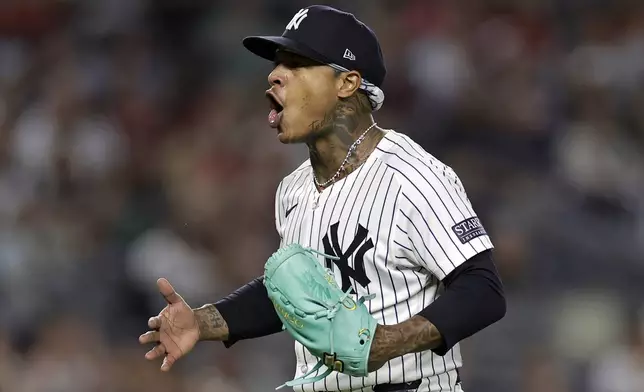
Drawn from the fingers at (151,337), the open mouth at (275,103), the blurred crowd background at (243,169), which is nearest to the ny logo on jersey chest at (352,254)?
the open mouth at (275,103)

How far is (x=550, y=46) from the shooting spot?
6617 mm

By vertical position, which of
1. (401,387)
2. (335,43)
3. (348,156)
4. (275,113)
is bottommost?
(401,387)

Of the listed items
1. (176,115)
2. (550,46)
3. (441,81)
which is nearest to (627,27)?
(550,46)

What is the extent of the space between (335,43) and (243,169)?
3335mm

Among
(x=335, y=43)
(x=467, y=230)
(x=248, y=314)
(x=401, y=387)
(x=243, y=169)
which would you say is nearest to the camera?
(x=467, y=230)

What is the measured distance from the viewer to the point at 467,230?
8.54 ft

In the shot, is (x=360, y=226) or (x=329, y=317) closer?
(x=329, y=317)

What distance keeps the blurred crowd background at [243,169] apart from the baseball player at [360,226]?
2.42 meters

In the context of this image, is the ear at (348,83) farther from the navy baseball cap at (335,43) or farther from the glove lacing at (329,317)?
the glove lacing at (329,317)

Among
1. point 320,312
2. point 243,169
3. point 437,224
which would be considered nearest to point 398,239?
point 437,224

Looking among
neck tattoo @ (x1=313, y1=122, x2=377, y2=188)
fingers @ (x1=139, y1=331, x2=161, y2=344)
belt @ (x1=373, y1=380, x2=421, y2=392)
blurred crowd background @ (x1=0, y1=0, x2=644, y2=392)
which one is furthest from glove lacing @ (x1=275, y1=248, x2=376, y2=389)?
blurred crowd background @ (x1=0, y1=0, x2=644, y2=392)

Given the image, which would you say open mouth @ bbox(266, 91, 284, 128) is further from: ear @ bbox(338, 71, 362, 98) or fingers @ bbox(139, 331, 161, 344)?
fingers @ bbox(139, 331, 161, 344)

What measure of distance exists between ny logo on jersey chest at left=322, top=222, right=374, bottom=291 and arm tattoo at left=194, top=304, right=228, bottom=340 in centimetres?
36

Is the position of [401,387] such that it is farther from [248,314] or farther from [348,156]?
[348,156]
